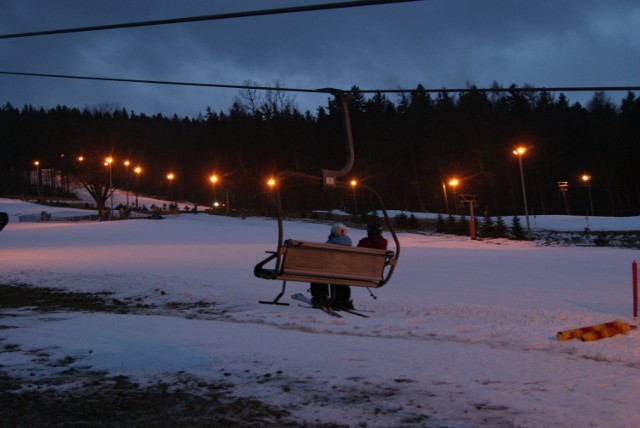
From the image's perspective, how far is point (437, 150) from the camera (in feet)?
237

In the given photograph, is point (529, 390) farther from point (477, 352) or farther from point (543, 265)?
point (543, 265)

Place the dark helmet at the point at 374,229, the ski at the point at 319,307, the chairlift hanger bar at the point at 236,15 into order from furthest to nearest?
1. the dark helmet at the point at 374,229
2. the ski at the point at 319,307
3. the chairlift hanger bar at the point at 236,15

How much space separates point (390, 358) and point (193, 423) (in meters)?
3.69

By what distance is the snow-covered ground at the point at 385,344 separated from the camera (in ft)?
20.3

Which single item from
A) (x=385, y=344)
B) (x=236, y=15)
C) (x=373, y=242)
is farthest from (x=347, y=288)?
(x=236, y=15)

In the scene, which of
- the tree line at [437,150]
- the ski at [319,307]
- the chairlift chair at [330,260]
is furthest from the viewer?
the tree line at [437,150]

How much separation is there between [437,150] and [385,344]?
65.2 m

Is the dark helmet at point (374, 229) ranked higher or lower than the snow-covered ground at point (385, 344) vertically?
higher

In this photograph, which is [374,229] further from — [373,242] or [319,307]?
[319,307]

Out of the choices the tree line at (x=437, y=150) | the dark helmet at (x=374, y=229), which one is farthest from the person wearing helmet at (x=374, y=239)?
the tree line at (x=437, y=150)

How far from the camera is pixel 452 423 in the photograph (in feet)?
18.2

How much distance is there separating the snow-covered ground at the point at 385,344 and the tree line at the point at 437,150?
1824 inches

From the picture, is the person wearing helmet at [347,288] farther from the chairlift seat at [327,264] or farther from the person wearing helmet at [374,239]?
the chairlift seat at [327,264]

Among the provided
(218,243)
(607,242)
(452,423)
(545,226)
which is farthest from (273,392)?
(545,226)
